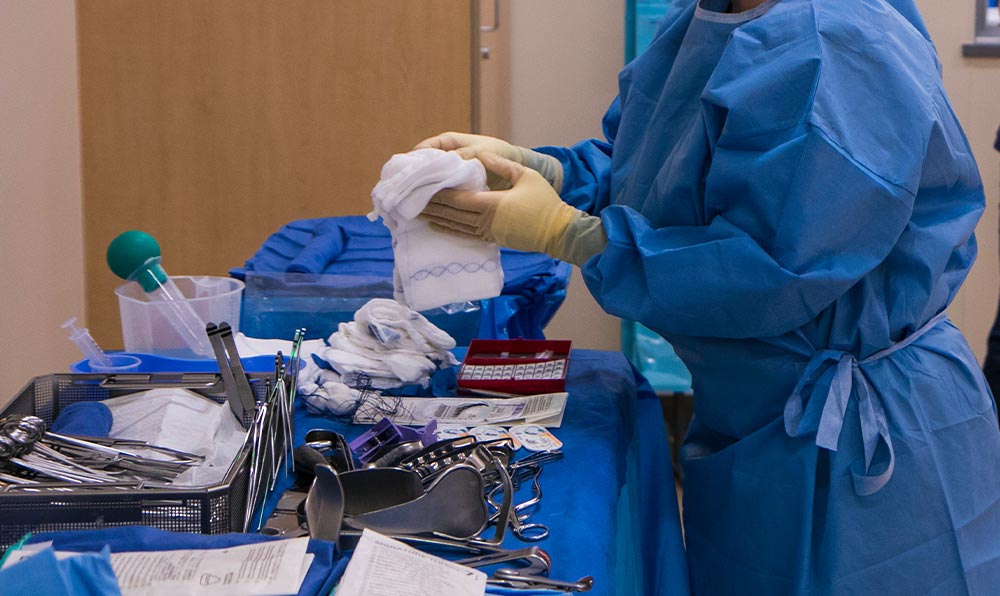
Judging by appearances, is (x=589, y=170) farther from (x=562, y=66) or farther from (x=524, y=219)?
(x=562, y=66)

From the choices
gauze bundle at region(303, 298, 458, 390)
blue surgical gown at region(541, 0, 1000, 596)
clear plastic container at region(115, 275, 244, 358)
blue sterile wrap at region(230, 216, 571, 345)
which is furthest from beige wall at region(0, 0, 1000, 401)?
blue surgical gown at region(541, 0, 1000, 596)

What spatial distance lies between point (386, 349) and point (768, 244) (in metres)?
0.60

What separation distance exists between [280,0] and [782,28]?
183cm

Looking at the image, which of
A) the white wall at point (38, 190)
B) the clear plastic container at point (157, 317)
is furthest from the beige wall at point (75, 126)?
the clear plastic container at point (157, 317)

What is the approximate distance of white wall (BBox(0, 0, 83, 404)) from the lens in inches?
88.6

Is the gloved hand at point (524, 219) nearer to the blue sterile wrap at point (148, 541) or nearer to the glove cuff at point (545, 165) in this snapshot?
the glove cuff at point (545, 165)

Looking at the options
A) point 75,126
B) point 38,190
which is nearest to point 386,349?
point 38,190

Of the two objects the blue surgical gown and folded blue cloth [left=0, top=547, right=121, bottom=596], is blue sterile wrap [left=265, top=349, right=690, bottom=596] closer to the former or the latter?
the blue surgical gown

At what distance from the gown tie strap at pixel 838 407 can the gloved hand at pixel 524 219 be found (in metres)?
0.34

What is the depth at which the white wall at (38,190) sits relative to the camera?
2.25 meters

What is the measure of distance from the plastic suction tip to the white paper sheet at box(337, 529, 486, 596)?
771mm

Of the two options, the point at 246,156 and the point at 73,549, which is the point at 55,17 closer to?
the point at 246,156

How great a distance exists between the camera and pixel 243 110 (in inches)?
112

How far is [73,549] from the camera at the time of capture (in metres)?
0.90
